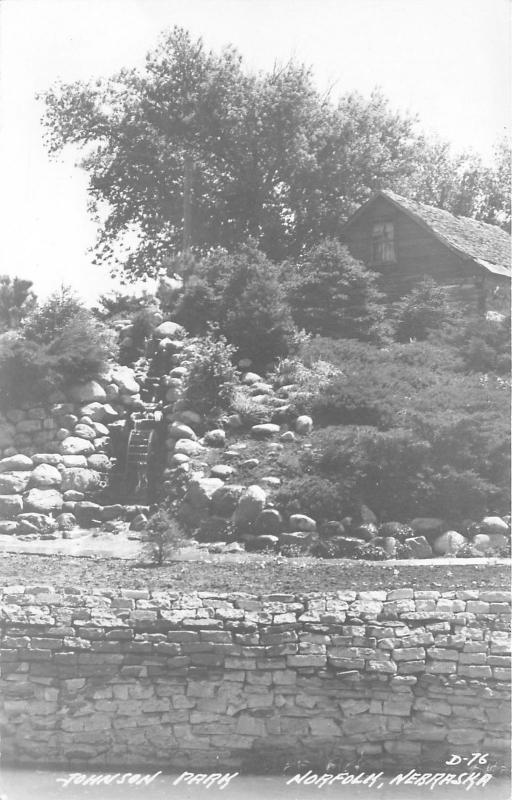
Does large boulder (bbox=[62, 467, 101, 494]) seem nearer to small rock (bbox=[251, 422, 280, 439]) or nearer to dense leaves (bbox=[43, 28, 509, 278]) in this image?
small rock (bbox=[251, 422, 280, 439])

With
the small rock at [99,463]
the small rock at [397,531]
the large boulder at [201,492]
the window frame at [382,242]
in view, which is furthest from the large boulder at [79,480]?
the window frame at [382,242]

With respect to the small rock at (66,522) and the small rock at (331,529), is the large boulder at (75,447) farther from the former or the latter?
the small rock at (331,529)

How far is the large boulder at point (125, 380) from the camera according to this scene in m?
19.6

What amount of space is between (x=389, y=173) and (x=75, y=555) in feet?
79.0

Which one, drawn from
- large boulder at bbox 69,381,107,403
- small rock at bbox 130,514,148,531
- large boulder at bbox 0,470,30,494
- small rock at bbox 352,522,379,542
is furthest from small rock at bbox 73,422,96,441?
small rock at bbox 352,522,379,542

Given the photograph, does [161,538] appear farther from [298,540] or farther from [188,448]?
[188,448]

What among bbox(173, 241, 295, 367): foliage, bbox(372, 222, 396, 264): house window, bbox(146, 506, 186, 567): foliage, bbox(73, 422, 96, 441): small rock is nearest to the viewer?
bbox(146, 506, 186, 567): foliage

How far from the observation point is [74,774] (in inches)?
380

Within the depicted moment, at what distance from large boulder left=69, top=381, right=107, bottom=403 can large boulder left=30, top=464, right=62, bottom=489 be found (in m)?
2.46

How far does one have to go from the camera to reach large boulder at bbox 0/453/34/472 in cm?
1672

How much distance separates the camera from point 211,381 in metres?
18.4

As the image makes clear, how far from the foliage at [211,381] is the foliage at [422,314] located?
5.82m

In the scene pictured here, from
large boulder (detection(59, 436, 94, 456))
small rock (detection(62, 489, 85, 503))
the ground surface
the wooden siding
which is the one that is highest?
the wooden siding

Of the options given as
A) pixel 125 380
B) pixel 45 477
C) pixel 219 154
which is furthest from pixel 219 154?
pixel 45 477
